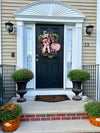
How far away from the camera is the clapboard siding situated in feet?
10.5

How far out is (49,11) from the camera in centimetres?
323

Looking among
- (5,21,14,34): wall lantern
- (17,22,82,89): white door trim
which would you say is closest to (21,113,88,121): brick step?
(17,22,82,89): white door trim

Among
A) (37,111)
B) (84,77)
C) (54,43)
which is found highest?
(54,43)

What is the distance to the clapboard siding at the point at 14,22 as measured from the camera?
320cm

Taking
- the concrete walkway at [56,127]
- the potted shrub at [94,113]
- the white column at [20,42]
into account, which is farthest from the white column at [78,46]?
the concrete walkway at [56,127]

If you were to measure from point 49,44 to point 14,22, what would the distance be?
3.95 feet

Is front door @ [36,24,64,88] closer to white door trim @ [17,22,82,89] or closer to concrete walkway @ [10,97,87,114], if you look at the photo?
white door trim @ [17,22,82,89]

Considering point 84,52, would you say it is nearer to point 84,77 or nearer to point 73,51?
point 73,51

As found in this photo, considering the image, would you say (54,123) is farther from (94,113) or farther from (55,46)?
(55,46)

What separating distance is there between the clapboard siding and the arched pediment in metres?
0.15

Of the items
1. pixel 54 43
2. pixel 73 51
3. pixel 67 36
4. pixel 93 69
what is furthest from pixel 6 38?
pixel 93 69

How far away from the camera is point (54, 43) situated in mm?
3418

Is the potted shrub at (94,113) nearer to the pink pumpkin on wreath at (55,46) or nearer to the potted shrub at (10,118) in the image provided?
the potted shrub at (10,118)

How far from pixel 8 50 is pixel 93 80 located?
108 inches
